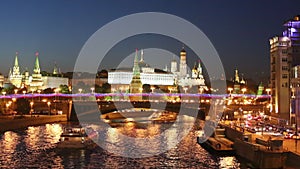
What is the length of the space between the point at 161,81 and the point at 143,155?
86.9m

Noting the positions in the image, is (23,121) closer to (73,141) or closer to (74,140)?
(74,140)

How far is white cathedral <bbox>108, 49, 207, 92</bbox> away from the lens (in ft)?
342

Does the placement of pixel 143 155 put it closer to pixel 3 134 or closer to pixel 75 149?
pixel 75 149

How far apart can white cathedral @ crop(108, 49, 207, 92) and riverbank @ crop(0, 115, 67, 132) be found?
179ft

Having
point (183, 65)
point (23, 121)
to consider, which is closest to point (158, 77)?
point (183, 65)

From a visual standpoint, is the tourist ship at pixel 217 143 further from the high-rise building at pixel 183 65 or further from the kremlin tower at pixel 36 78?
the high-rise building at pixel 183 65

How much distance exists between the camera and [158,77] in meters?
111

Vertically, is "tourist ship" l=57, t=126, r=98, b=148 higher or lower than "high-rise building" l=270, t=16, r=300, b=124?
lower

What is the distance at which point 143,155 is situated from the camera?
24734 mm

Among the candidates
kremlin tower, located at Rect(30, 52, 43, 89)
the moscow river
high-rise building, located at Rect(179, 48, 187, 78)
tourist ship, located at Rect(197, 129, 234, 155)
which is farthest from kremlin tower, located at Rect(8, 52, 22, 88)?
tourist ship, located at Rect(197, 129, 234, 155)

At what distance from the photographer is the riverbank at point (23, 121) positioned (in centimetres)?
3566

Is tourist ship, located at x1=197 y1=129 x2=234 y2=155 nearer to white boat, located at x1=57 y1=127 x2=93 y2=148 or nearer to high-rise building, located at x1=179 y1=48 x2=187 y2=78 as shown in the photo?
white boat, located at x1=57 y1=127 x2=93 y2=148

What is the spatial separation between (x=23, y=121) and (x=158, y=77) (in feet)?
241

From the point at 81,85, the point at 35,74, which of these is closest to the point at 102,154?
the point at 35,74
